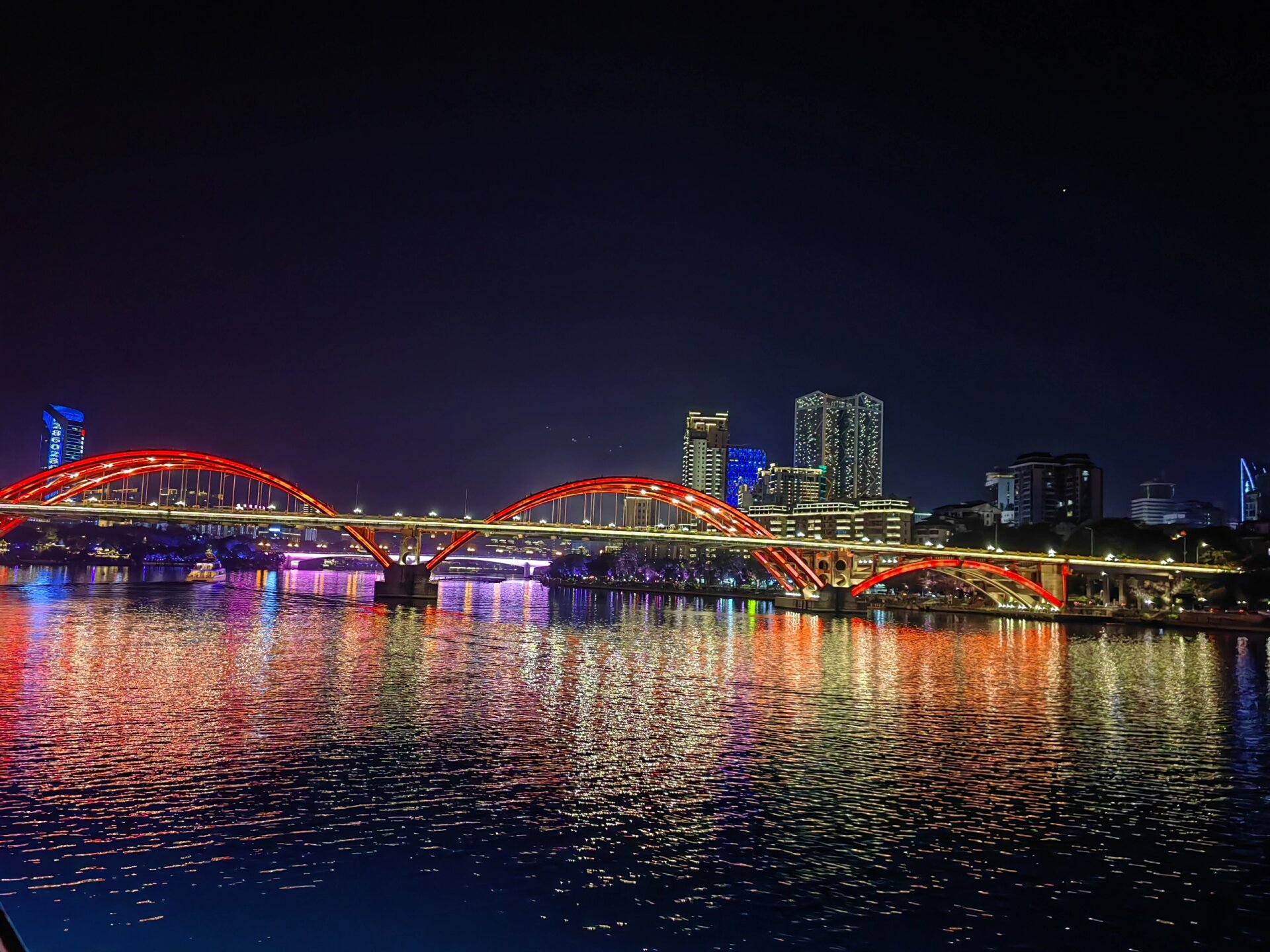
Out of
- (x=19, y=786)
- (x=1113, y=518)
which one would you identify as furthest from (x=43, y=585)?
(x=1113, y=518)

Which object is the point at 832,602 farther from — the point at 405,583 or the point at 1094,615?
the point at 405,583

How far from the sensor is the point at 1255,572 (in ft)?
240

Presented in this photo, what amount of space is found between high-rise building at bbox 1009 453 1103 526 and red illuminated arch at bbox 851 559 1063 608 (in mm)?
106894

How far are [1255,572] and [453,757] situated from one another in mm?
74584

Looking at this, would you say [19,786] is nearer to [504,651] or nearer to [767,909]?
[767,909]

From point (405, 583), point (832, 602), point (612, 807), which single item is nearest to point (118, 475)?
point (405, 583)

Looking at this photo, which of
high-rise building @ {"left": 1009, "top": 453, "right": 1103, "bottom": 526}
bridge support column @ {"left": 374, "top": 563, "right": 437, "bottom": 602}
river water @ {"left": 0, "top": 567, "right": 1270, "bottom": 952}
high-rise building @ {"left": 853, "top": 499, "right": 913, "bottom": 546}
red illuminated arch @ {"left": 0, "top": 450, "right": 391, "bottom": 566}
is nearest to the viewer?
river water @ {"left": 0, "top": 567, "right": 1270, "bottom": 952}

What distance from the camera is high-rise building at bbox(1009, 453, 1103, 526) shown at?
579 feet

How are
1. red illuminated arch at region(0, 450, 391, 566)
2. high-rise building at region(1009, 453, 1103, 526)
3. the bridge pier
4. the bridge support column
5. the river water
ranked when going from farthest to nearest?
high-rise building at region(1009, 453, 1103, 526), the bridge support column, the bridge pier, red illuminated arch at region(0, 450, 391, 566), the river water

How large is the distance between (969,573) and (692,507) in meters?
22.3

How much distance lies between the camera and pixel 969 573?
76938mm

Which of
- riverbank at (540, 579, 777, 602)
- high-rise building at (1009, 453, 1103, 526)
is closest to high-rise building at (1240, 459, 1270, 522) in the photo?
high-rise building at (1009, 453, 1103, 526)

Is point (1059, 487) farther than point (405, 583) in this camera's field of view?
Yes

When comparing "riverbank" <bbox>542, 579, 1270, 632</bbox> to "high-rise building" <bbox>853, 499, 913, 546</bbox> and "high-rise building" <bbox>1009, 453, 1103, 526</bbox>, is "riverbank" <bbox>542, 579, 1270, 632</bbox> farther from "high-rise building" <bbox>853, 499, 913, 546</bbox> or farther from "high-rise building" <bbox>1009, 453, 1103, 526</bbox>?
"high-rise building" <bbox>1009, 453, 1103, 526</bbox>
